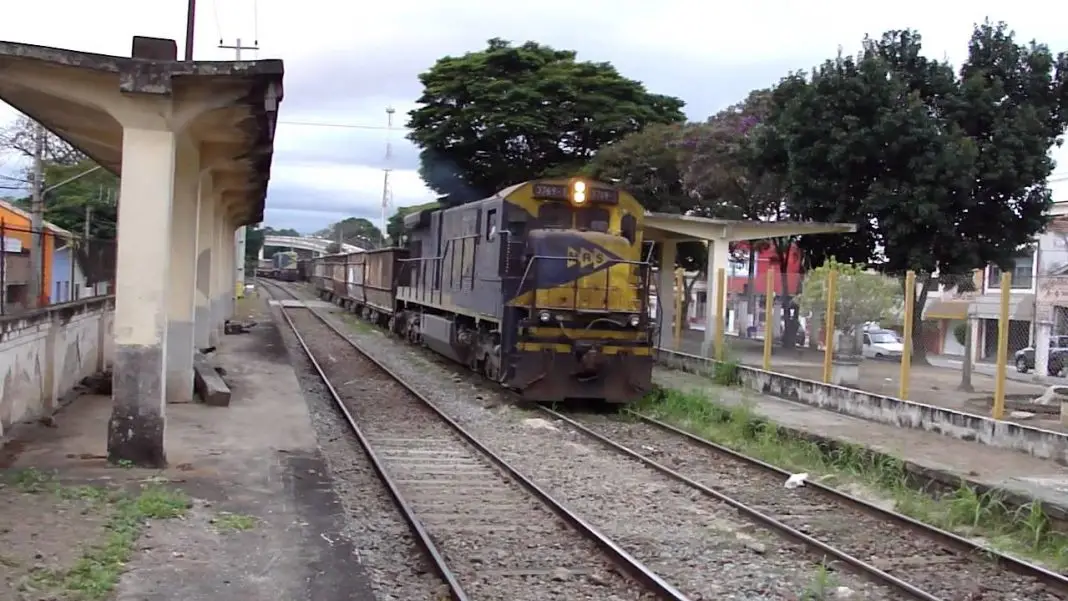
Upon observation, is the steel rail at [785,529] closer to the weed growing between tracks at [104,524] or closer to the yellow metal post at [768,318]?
the weed growing between tracks at [104,524]

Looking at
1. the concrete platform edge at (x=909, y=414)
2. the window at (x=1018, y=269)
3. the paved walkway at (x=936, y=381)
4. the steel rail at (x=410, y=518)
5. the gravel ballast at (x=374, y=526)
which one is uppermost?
the window at (x=1018, y=269)

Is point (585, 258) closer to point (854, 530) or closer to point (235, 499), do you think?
point (854, 530)

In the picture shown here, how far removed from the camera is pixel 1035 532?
8.02m

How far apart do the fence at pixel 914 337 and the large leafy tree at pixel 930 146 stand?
10.7ft

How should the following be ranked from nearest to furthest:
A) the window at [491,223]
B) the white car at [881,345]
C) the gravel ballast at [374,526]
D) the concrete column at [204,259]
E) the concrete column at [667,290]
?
the gravel ballast at [374,526]
the white car at [881,345]
the window at [491,223]
the concrete column at [204,259]
the concrete column at [667,290]

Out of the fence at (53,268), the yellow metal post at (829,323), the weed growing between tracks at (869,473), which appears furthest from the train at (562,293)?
the fence at (53,268)

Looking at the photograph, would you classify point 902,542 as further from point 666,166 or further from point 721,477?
point 666,166

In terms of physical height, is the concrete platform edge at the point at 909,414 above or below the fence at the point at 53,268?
below

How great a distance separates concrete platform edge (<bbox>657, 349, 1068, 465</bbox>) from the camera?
10.4 metres

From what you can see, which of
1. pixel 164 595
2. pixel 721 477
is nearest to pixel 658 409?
pixel 721 477

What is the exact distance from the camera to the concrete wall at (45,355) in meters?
9.65

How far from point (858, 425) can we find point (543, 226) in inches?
207

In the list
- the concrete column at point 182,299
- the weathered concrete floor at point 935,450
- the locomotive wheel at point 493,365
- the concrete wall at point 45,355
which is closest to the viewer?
the weathered concrete floor at point 935,450

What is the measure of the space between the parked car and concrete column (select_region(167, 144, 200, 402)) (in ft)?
33.2
